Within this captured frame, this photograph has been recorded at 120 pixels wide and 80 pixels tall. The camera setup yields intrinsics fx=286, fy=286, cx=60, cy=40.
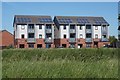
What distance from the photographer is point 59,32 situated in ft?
215

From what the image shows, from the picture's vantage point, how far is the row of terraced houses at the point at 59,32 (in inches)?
2491

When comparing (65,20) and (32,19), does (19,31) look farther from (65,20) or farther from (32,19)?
(65,20)

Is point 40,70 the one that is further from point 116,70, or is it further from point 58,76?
point 116,70

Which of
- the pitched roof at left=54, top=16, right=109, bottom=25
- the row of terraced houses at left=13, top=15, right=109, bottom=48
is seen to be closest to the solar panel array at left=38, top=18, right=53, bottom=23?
the row of terraced houses at left=13, top=15, right=109, bottom=48

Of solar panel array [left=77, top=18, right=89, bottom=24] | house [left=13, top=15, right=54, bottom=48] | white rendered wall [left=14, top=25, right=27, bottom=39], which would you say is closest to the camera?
house [left=13, top=15, right=54, bottom=48]

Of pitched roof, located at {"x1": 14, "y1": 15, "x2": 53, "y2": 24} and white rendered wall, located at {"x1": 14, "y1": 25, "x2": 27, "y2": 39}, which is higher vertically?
pitched roof, located at {"x1": 14, "y1": 15, "x2": 53, "y2": 24}

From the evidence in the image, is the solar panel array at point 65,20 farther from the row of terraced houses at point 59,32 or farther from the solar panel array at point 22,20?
the solar panel array at point 22,20

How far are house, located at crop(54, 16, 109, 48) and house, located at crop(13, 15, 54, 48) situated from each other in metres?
2.33

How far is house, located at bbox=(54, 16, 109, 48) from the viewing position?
64875mm

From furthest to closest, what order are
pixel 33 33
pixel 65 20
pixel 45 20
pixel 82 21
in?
1. pixel 82 21
2. pixel 65 20
3. pixel 45 20
4. pixel 33 33

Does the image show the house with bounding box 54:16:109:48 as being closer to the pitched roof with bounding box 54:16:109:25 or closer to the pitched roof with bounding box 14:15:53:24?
the pitched roof with bounding box 54:16:109:25

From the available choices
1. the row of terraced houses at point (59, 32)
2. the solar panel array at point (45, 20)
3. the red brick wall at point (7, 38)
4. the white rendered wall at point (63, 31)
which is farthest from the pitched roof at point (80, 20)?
the red brick wall at point (7, 38)

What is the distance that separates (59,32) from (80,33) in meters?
4.90

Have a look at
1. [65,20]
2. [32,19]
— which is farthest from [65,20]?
[32,19]
